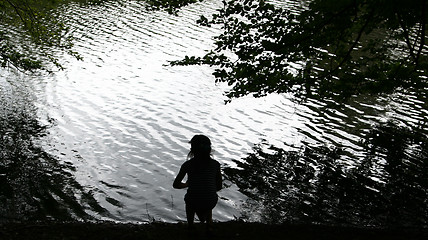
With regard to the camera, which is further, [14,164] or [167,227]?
[14,164]

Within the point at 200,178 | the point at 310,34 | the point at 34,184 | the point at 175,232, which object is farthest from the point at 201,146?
the point at 34,184

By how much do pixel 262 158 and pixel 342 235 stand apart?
7.22 metres

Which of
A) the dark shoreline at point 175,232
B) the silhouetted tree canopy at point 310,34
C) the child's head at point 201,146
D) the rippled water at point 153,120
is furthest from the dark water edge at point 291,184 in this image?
the child's head at point 201,146

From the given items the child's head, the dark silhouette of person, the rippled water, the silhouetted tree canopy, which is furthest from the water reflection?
the silhouetted tree canopy

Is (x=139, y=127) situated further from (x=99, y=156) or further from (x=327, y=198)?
(x=327, y=198)

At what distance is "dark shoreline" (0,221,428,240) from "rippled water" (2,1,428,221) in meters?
2.18

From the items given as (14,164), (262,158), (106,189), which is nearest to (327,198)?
(262,158)

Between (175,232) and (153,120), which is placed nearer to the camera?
(175,232)

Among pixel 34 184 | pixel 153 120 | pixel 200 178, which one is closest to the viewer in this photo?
pixel 200 178

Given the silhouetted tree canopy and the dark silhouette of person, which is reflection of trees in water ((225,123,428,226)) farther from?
the dark silhouette of person

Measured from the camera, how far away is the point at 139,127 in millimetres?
18359

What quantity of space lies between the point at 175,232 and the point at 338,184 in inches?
301

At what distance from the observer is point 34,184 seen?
12.3 metres

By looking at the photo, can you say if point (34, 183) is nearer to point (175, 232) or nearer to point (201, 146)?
point (175, 232)
